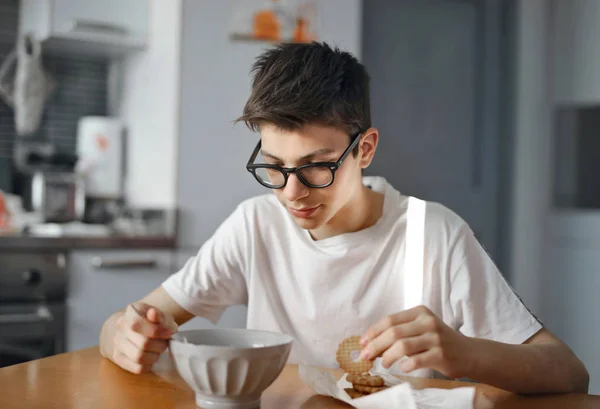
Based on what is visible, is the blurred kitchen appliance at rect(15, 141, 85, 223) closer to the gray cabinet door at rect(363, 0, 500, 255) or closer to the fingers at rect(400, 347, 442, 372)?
the gray cabinet door at rect(363, 0, 500, 255)

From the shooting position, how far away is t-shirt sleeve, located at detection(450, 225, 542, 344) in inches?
40.4

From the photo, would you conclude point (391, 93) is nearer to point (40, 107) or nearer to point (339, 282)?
point (40, 107)

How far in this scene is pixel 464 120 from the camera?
268 centimetres

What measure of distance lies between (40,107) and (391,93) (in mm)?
1216

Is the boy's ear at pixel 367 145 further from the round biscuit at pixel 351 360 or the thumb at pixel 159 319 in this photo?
the thumb at pixel 159 319

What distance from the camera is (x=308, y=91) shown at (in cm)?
102

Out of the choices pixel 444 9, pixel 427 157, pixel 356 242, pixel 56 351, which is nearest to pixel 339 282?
pixel 356 242

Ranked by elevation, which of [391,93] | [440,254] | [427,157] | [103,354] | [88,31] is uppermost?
[88,31]

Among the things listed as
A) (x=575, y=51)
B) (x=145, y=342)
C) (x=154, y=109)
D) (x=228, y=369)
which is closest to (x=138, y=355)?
(x=145, y=342)

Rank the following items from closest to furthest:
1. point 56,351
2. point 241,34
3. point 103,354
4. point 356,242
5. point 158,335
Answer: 1. point 158,335
2. point 103,354
3. point 356,242
4. point 56,351
5. point 241,34

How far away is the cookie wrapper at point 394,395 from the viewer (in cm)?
75

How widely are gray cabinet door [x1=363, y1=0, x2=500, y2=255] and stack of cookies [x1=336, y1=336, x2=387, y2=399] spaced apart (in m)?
1.45

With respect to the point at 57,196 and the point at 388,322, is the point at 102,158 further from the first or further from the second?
the point at 388,322

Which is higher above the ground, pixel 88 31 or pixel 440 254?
pixel 88 31
